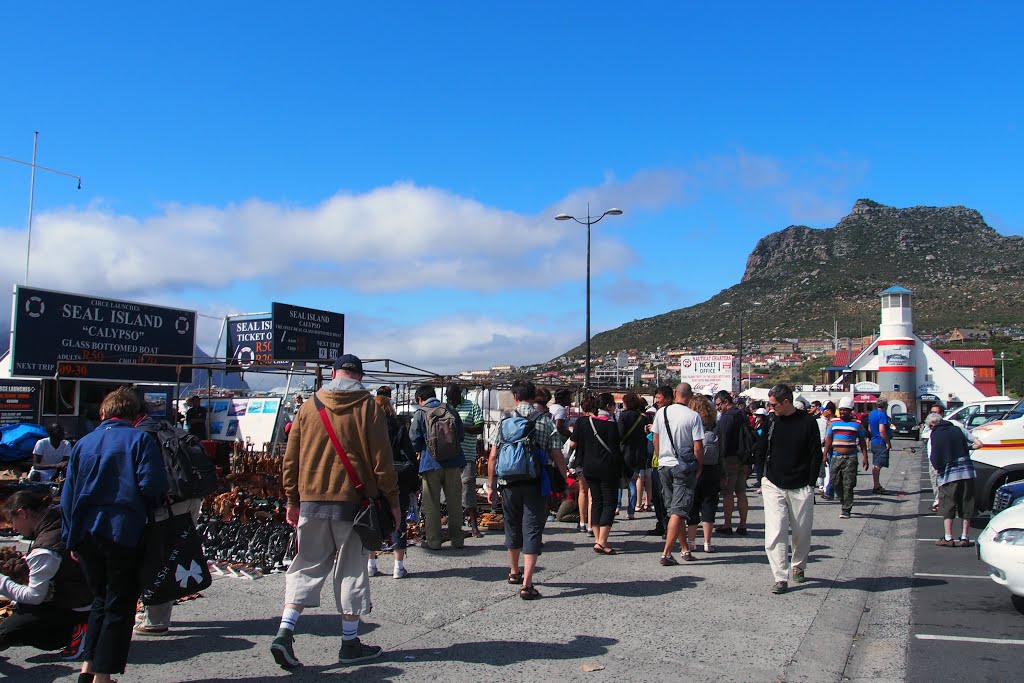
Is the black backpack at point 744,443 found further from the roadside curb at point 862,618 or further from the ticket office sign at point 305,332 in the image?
the ticket office sign at point 305,332

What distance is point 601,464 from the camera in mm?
8359

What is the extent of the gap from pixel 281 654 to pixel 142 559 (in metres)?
0.98

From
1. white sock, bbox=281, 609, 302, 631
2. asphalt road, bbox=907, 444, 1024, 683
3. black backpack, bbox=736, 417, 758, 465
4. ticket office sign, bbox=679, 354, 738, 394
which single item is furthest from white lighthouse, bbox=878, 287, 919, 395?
white sock, bbox=281, 609, 302, 631

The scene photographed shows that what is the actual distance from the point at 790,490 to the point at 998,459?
20.0 ft

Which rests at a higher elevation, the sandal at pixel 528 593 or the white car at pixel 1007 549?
the white car at pixel 1007 549

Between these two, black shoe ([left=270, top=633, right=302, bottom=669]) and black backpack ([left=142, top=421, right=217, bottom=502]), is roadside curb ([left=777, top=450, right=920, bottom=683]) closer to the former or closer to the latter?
black shoe ([left=270, top=633, right=302, bottom=669])

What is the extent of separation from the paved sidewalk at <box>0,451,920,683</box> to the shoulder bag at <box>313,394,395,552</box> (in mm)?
808

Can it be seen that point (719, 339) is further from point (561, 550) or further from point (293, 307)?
point (561, 550)

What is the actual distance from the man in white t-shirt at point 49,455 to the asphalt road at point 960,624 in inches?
415

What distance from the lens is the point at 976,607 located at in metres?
6.96

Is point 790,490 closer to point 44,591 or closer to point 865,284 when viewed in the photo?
point 44,591

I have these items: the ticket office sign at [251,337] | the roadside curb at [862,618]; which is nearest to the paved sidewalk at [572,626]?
the roadside curb at [862,618]

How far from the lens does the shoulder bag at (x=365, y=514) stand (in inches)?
193

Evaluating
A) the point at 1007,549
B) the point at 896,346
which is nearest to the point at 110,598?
the point at 1007,549
